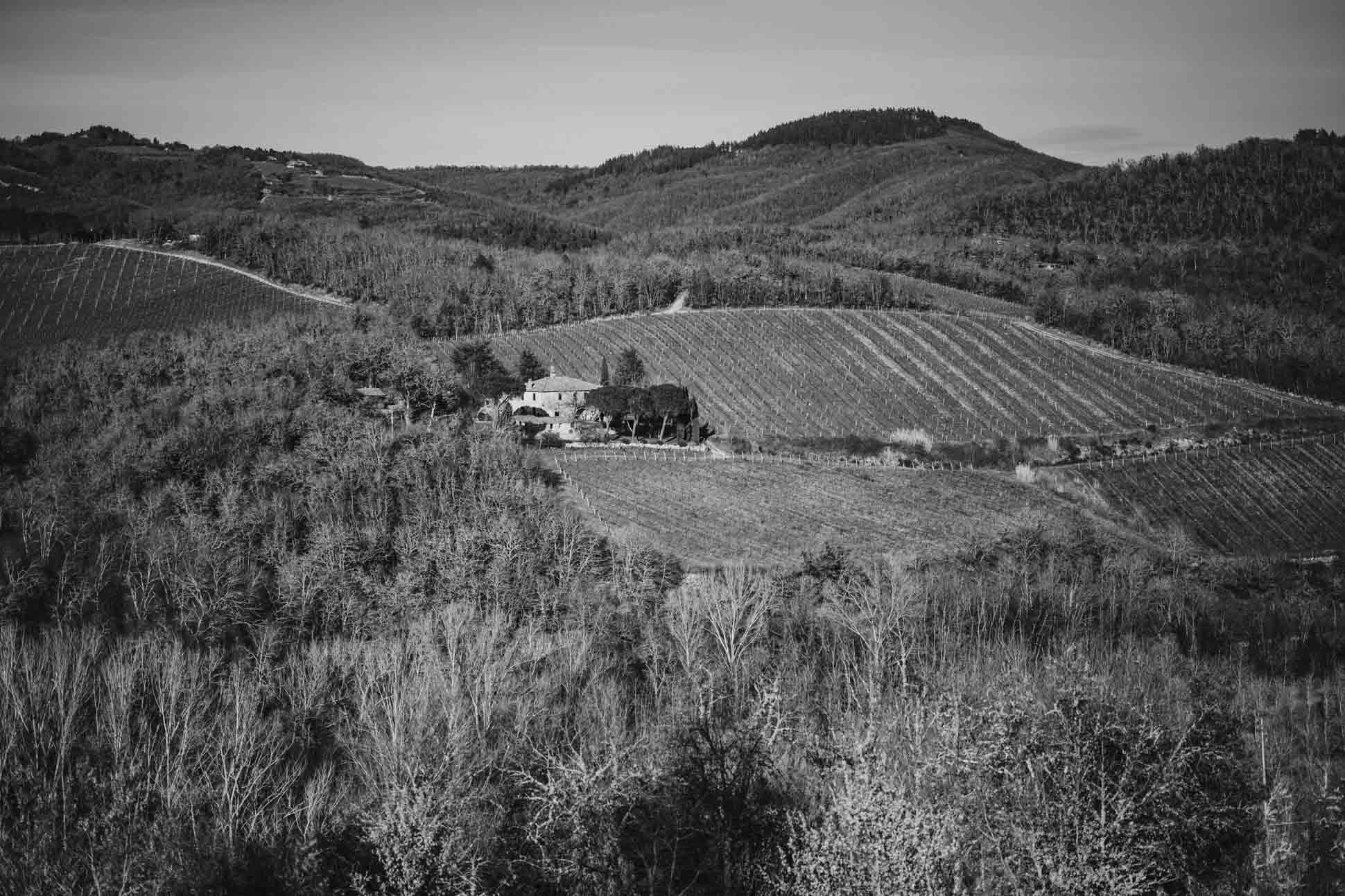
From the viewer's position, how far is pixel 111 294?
11744 cm

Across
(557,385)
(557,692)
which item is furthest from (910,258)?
(557,692)

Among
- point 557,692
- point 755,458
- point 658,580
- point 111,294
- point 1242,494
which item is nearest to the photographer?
point 557,692

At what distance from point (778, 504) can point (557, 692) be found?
30.0 metres

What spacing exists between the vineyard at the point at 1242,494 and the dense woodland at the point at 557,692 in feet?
21.4

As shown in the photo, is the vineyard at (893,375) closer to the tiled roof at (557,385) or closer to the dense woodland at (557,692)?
the tiled roof at (557,385)

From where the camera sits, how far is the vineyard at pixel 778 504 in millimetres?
59062

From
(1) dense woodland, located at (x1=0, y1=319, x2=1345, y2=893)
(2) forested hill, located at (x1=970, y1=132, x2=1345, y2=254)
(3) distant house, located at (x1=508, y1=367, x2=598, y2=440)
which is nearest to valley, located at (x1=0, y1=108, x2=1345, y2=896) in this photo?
(1) dense woodland, located at (x1=0, y1=319, x2=1345, y2=893)

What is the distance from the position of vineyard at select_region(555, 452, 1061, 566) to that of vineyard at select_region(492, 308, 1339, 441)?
411 inches

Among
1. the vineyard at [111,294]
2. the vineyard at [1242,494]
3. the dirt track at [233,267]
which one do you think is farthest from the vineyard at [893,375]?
the vineyard at [111,294]

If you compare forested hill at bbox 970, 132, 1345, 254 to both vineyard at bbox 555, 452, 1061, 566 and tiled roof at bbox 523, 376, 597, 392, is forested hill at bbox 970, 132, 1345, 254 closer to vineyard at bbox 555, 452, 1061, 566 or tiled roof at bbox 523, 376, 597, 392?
tiled roof at bbox 523, 376, 597, 392

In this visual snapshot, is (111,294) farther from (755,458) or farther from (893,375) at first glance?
(893,375)

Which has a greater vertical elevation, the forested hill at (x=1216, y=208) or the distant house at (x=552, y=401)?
the forested hill at (x=1216, y=208)

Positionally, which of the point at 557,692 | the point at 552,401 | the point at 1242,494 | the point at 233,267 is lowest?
the point at 557,692

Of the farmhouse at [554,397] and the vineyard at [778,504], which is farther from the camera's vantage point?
the farmhouse at [554,397]
